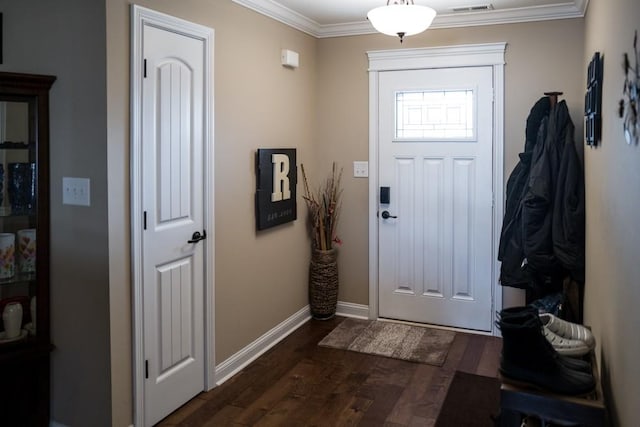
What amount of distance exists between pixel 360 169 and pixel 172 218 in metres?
1.96

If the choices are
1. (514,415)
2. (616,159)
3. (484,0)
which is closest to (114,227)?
(514,415)

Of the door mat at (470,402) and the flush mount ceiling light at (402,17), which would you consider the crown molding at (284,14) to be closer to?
the flush mount ceiling light at (402,17)

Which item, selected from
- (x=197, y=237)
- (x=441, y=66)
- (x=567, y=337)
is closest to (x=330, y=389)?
(x=197, y=237)

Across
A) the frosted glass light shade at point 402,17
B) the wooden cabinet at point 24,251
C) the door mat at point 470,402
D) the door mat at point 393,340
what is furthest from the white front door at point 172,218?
the door mat at point 470,402

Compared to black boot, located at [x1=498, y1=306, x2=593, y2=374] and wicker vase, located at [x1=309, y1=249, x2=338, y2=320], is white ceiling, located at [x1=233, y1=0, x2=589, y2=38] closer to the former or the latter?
wicker vase, located at [x1=309, y1=249, x2=338, y2=320]

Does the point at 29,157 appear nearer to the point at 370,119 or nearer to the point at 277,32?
the point at 277,32

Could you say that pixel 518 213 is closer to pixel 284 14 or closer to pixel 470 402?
pixel 470 402

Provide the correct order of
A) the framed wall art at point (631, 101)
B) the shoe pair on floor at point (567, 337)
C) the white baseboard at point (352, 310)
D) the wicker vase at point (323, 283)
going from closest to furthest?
1. the framed wall art at point (631, 101)
2. the shoe pair on floor at point (567, 337)
3. the wicker vase at point (323, 283)
4. the white baseboard at point (352, 310)

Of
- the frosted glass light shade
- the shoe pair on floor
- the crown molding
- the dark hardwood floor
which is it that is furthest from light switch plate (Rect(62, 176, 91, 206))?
the shoe pair on floor

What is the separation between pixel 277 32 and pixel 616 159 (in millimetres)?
2579

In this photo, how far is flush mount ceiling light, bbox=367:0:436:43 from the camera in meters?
2.85

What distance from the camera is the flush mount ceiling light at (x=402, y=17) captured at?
2854mm

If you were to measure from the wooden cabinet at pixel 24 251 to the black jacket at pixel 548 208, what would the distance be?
Result: 2.64 m

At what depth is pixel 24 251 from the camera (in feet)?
8.52
